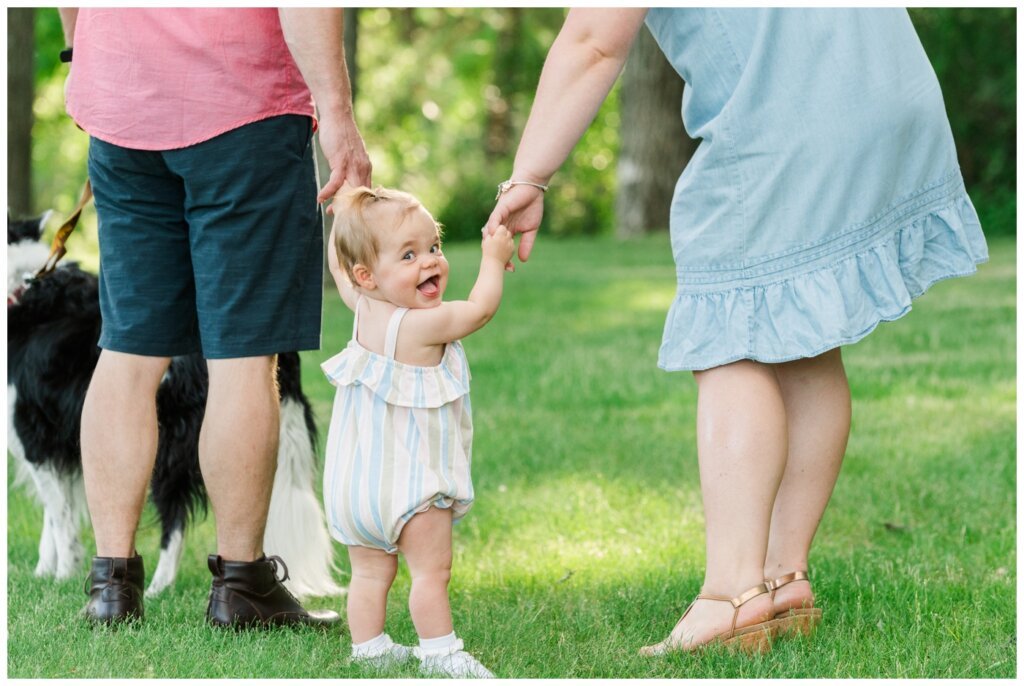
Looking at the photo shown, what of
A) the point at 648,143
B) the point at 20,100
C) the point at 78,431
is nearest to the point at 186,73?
the point at 78,431

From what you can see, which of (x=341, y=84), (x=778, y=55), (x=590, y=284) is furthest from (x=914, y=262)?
(x=590, y=284)

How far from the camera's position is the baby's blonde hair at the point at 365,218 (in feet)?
8.56

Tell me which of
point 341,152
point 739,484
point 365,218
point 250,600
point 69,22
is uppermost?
point 69,22

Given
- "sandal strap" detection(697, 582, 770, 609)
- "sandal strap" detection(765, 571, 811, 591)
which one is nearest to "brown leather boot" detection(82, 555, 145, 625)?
"sandal strap" detection(697, 582, 770, 609)

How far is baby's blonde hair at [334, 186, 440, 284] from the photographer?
2.61m

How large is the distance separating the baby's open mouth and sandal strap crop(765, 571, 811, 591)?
99 cm

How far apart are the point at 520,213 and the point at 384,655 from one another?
1.01m

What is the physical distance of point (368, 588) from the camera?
2.71 m

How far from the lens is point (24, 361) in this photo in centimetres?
361

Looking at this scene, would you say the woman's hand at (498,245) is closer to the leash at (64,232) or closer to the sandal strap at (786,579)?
the sandal strap at (786,579)

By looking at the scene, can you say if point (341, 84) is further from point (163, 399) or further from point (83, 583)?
point (83, 583)

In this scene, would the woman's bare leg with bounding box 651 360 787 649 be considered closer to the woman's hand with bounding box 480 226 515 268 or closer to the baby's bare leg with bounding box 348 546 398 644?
the woman's hand with bounding box 480 226 515 268

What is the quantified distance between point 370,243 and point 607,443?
2.68 meters

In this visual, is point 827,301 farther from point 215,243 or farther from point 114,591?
point 114,591
